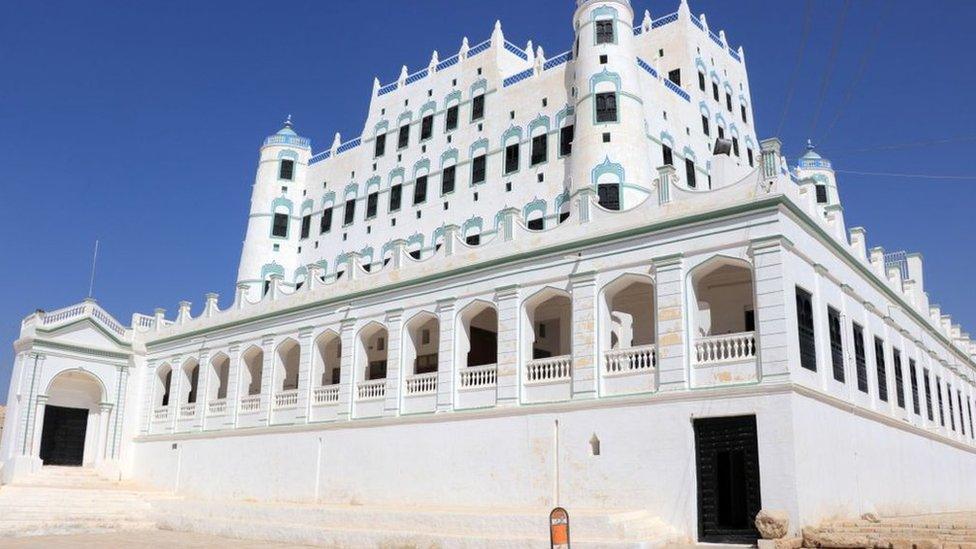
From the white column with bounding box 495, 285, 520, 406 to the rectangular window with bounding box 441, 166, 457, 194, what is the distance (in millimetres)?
12282

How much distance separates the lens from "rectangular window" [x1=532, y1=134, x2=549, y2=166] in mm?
Answer: 32062

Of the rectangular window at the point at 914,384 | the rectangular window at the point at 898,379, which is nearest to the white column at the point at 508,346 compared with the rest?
the rectangular window at the point at 898,379

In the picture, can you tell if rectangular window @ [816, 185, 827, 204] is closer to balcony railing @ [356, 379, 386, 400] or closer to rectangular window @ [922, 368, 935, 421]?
rectangular window @ [922, 368, 935, 421]

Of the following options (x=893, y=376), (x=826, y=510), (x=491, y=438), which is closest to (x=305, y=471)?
(x=491, y=438)

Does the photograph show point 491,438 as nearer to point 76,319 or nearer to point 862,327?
point 862,327

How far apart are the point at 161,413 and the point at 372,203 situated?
12.0 m

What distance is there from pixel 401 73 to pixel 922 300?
23.5 meters

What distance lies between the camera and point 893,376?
24.5 metres

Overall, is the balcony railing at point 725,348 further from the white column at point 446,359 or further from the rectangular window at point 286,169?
the rectangular window at point 286,169

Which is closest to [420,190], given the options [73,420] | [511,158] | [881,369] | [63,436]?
[511,158]

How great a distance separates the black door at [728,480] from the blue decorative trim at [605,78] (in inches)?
599

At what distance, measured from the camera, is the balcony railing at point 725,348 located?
1847cm

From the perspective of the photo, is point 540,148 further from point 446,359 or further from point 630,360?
point 630,360

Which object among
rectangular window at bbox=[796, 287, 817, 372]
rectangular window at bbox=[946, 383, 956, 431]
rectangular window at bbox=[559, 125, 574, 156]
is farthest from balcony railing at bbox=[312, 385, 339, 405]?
rectangular window at bbox=[946, 383, 956, 431]
